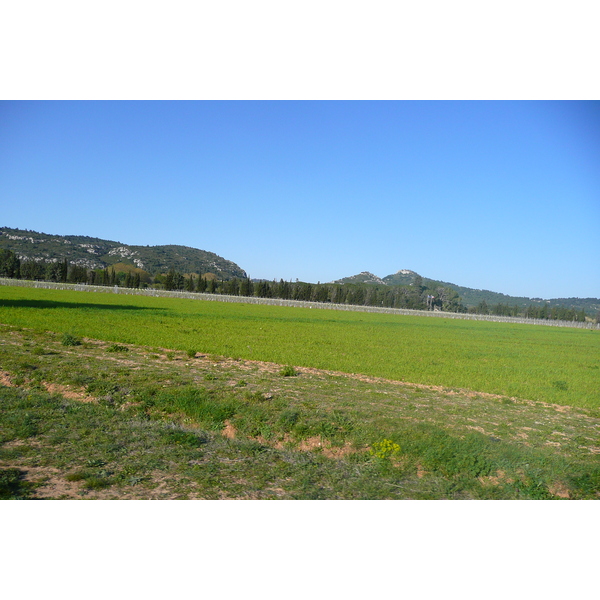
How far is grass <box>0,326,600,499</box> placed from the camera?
699cm

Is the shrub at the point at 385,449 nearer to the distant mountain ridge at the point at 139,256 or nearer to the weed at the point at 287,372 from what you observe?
the weed at the point at 287,372

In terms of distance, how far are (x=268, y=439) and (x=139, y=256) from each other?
198757 millimetres

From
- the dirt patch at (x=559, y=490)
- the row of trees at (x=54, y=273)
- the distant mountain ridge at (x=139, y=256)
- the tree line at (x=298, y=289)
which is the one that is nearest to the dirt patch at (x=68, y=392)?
the dirt patch at (x=559, y=490)

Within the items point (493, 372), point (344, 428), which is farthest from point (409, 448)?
point (493, 372)

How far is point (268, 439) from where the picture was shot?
9.22m

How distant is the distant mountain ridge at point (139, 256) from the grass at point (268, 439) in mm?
163963

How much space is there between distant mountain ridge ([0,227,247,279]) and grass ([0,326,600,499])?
163963mm

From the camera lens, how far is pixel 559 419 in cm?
1188

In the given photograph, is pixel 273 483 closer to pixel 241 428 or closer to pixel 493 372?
pixel 241 428

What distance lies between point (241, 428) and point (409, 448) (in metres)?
3.68

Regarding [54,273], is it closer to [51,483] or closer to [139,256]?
[139,256]

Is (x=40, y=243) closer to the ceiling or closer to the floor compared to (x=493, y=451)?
closer to the ceiling

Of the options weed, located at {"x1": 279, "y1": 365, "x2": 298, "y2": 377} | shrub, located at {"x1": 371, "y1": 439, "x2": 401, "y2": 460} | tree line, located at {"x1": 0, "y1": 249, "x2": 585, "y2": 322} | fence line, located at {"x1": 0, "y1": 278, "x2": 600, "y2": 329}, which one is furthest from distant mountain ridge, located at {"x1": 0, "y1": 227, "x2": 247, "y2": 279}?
shrub, located at {"x1": 371, "y1": 439, "x2": 401, "y2": 460}

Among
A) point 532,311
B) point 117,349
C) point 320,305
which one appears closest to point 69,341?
point 117,349
